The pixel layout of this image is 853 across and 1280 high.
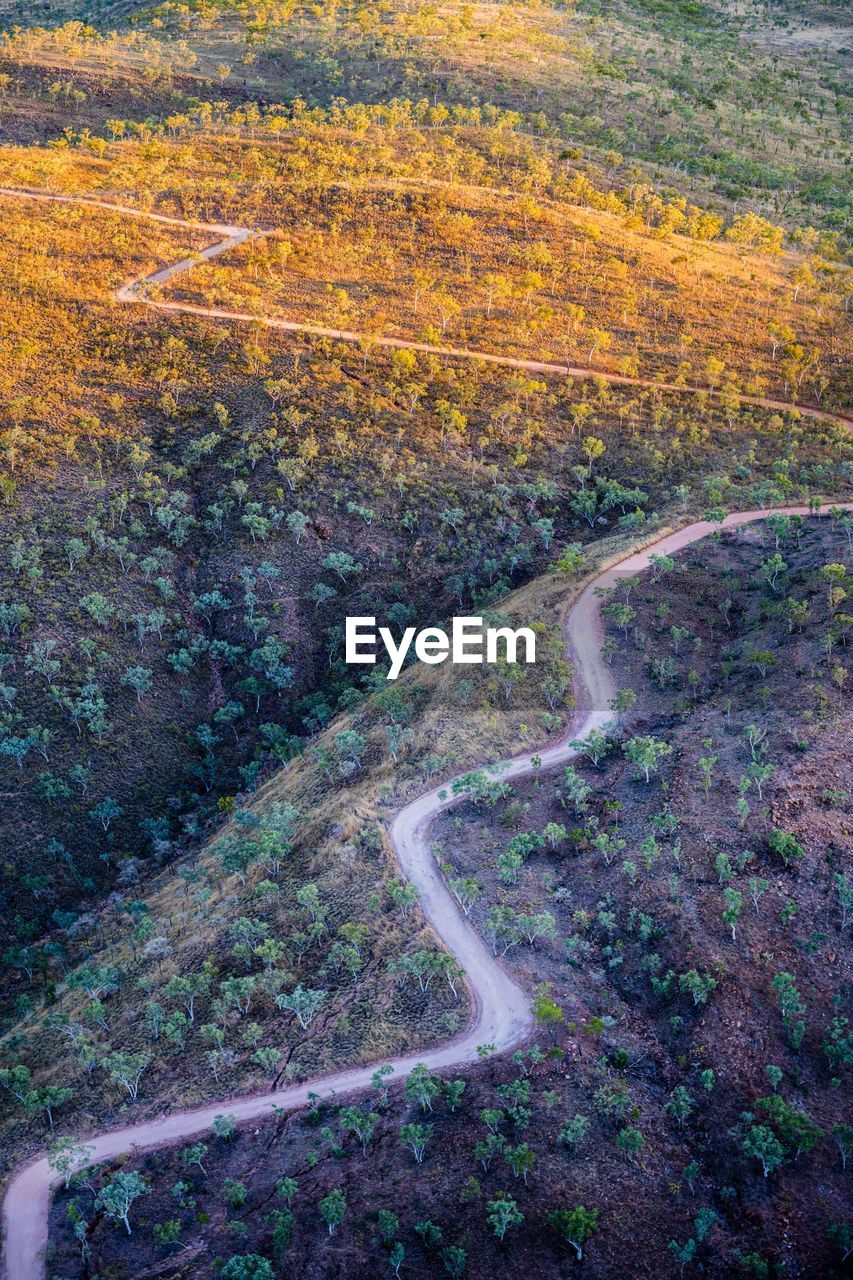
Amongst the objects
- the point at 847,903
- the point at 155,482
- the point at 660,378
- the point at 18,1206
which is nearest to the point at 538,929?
the point at 847,903

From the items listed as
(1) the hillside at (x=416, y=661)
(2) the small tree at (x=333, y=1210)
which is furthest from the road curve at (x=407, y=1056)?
(2) the small tree at (x=333, y=1210)

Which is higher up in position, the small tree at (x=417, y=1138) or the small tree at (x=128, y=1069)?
the small tree at (x=417, y=1138)

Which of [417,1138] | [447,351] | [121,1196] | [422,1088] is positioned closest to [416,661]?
[447,351]

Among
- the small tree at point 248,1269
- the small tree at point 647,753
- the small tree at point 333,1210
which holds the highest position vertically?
the small tree at point 647,753

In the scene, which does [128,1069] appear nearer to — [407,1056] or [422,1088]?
[407,1056]

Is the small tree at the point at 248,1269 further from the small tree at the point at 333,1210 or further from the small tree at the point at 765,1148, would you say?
the small tree at the point at 765,1148
